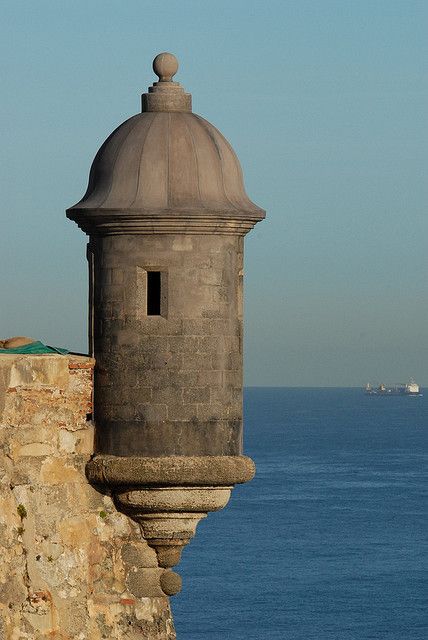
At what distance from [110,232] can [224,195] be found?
122 centimetres

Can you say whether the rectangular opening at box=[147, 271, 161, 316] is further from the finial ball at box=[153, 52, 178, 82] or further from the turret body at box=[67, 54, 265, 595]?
the finial ball at box=[153, 52, 178, 82]

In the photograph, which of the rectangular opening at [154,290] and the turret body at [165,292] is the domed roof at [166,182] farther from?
the rectangular opening at [154,290]

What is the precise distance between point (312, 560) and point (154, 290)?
282 ft

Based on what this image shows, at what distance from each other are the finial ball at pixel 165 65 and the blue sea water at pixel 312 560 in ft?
204

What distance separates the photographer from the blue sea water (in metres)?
86.2

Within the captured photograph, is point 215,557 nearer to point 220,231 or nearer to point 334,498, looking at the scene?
point 334,498

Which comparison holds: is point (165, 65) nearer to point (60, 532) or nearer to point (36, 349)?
point (36, 349)

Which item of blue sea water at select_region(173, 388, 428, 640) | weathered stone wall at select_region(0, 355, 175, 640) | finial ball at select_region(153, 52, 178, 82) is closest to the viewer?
weathered stone wall at select_region(0, 355, 175, 640)

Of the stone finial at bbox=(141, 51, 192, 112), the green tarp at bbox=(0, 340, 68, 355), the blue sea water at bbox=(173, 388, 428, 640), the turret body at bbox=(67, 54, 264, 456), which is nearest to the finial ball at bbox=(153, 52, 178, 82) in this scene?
the stone finial at bbox=(141, 51, 192, 112)

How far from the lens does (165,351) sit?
19109 millimetres

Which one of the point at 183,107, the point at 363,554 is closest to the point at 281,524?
the point at 363,554

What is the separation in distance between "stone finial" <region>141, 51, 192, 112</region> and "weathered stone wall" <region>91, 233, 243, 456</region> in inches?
59.0

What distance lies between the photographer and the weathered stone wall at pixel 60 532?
18.1 meters

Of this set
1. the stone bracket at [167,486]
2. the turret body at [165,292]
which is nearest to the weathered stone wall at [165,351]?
the turret body at [165,292]
